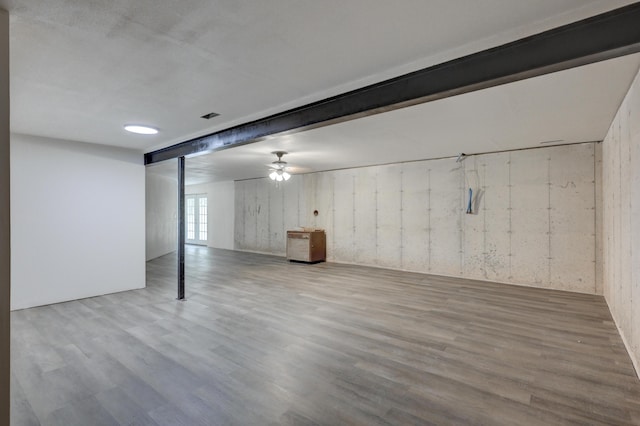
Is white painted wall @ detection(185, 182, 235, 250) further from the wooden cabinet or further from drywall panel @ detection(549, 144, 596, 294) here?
drywall panel @ detection(549, 144, 596, 294)

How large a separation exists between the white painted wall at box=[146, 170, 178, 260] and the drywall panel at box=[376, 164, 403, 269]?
6103 millimetres

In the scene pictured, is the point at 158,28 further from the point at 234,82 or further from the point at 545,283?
the point at 545,283

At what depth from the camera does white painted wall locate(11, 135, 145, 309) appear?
173 inches

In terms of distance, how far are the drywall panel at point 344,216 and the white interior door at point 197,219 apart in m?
6.27

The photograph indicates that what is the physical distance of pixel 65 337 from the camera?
3.38m

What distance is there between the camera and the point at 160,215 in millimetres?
9836

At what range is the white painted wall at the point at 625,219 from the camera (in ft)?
8.54

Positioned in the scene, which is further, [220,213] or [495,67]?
[220,213]

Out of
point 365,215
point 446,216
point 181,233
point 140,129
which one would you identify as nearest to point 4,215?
point 140,129

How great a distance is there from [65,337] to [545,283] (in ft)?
23.0

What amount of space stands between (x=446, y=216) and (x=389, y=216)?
1.34m

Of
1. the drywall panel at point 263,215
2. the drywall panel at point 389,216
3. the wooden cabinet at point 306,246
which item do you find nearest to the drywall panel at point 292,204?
the drywall panel at point 263,215

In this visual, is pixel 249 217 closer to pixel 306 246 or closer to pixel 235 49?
pixel 306 246

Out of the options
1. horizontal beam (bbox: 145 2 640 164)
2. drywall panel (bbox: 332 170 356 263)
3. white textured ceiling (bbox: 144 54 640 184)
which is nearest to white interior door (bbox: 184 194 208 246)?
white textured ceiling (bbox: 144 54 640 184)
